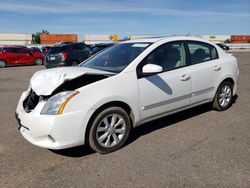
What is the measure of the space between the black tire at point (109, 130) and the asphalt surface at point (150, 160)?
13cm

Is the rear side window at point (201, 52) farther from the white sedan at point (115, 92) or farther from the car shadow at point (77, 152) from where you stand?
the car shadow at point (77, 152)

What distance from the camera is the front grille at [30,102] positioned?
3.59 m

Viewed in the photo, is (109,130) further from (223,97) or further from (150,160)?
(223,97)

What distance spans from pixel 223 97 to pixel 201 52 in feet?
3.92

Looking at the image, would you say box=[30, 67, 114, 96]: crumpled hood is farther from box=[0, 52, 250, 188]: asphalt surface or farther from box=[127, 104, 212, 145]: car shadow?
box=[127, 104, 212, 145]: car shadow

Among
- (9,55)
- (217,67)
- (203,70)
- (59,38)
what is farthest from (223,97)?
(59,38)

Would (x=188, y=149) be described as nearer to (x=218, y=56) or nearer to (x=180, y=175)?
(x=180, y=175)

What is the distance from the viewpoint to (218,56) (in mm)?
5105

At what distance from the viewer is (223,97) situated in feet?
17.5

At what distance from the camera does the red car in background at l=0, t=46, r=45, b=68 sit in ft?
57.9

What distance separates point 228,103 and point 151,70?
8.87ft

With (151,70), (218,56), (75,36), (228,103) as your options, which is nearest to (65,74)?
(151,70)

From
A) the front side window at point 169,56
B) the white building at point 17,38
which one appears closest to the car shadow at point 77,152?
the front side window at point 169,56

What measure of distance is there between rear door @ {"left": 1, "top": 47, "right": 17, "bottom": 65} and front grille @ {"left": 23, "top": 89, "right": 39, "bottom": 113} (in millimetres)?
15632
